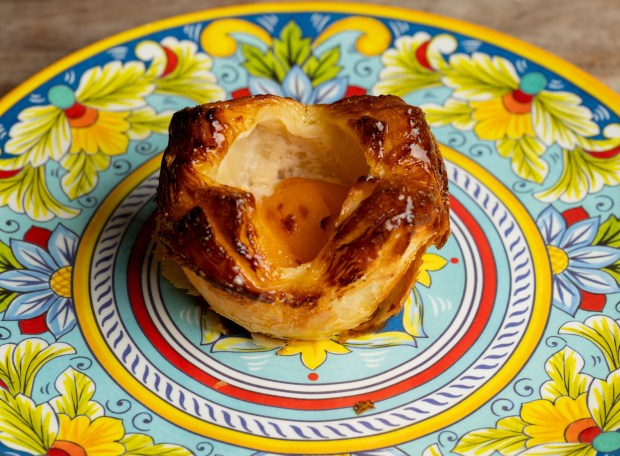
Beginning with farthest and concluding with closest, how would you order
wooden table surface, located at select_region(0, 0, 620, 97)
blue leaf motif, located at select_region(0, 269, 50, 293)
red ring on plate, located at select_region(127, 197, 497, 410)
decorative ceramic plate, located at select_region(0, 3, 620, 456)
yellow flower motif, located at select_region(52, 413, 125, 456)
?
wooden table surface, located at select_region(0, 0, 620, 97) → blue leaf motif, located at select_region(0, 269, 50, 293) → red ring on plate, located at select_region(127, 197, 497, 410) → decorative ceramic plate, located at select_region(0, 3, 620, 456) → yellow flower motif, located at select_region(52, 413, 125, 456)

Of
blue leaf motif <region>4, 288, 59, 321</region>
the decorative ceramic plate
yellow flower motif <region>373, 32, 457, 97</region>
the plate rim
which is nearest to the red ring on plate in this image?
the decorative ceramic plate

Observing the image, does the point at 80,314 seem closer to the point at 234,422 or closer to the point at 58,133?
the point at 234,422

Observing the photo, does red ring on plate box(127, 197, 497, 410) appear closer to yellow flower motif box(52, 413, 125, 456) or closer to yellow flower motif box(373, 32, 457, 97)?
yellow flower motif box(52, 413, 125, 456)

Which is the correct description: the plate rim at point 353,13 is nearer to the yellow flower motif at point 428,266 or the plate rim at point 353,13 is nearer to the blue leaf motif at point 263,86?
the blue leaf motif at point 263,86

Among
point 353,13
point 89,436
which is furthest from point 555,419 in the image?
point 353,13

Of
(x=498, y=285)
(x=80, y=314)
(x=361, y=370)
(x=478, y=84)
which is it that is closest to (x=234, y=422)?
(x=361, y=370)
